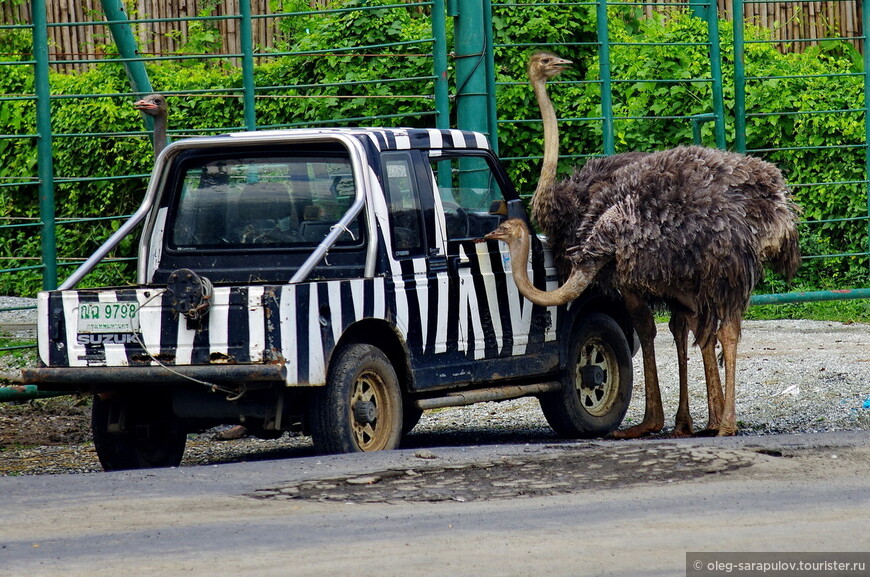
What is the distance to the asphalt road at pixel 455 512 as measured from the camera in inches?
242

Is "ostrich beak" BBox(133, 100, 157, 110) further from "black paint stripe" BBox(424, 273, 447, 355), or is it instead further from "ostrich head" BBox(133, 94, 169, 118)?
"black paint stripe" BBox(424, 273, 447, 355)

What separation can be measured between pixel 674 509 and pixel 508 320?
9.94 ft

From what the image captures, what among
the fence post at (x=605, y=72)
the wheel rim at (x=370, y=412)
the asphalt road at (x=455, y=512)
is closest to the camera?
the asphalt road at (x=455, y=512)

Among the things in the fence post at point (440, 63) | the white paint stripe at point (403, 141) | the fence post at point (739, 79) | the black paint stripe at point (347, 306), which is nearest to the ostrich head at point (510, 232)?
the white paint stripe at point (403, 141)

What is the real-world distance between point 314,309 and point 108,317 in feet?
4.01

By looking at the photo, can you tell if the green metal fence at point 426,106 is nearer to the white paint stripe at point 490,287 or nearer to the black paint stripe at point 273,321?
the white paint stripe at point 490,287

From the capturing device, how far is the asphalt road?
20.2 feet

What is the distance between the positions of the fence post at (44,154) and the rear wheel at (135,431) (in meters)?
2.10

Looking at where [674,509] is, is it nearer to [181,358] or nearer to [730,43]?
[181,358]

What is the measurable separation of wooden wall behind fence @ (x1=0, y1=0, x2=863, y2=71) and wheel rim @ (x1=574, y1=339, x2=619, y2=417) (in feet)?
29.1

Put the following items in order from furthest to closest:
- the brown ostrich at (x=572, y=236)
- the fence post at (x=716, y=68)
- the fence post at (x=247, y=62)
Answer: the fence post at (x=716, y=68) < the fence post at (x=247, y=62) < the brown ostrich at (x=572, y=236)

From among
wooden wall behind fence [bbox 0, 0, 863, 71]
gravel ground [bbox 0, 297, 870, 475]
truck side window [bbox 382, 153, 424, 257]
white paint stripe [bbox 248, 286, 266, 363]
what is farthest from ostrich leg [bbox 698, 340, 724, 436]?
wooden wall behind fence [bbox 0, 0, 863, 71]

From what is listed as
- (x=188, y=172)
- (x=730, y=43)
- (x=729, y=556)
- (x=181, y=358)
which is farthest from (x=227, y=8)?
(x=729, y=556)

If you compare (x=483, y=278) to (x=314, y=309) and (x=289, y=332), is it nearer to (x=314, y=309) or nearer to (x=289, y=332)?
(x=314, y=309)
